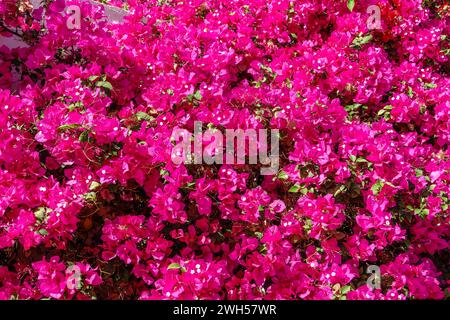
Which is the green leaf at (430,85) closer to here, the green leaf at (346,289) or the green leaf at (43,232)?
the green leaf at (346,289)

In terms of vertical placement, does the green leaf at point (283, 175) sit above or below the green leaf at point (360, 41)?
below

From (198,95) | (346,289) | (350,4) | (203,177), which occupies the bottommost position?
(346,289)

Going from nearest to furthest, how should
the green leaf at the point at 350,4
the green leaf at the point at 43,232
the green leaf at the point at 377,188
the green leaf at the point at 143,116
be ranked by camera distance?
the green leaf at the point at 43,232 → the green leaf at the point at 377,188 → the green leaf at the point at 143,116 → the green leaf at the point at 350,4

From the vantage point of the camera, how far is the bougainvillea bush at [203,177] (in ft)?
Result: 6.11

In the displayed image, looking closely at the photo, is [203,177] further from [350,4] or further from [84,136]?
[350,4]

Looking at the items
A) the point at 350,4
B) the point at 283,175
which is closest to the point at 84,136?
the point at 283,175

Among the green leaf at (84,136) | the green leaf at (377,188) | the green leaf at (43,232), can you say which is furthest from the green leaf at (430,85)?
the green leaf at (43,232)

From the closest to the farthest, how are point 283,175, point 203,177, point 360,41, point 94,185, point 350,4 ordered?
1. point 94,185
2. point 203,177
3. point 283,175
4. point 360,41
5. point 350,4

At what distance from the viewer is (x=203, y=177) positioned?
2.03m

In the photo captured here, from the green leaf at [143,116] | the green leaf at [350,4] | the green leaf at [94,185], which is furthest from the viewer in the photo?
the green leaf at [350,4]

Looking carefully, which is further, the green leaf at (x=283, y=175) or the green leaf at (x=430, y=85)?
the green leaf at (x=430, y=85)

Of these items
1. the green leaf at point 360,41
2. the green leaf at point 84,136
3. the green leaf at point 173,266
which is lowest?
the green leaf at point 173,266

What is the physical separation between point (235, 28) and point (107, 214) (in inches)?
69.1
